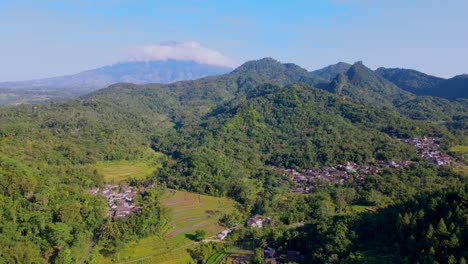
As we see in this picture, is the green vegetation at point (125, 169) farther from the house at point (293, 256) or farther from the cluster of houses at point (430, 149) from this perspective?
the cluster of houses at point (430, 149)

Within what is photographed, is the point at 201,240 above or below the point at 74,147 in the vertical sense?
below

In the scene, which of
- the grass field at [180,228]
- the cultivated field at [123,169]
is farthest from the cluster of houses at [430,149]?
the cultivated field at [123,169]

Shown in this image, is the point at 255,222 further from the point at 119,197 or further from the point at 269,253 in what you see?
the point at 119,197

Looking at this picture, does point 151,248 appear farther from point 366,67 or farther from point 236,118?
point 366,67

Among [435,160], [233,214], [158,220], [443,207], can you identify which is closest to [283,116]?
[435,160]

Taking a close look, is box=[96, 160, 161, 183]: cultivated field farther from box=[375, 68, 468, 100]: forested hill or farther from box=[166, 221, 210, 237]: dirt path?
box=[375, 68, 468, 100]: forested hill
